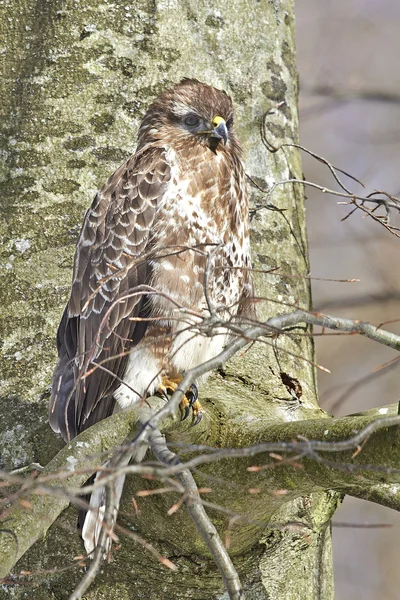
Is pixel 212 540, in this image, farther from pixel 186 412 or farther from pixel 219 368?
pixel 219 368

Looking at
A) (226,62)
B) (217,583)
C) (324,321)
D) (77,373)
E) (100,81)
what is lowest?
(217,583)

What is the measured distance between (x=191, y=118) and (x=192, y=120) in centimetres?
2

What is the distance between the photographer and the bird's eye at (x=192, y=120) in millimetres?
3992

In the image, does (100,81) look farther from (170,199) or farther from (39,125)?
(170,199)

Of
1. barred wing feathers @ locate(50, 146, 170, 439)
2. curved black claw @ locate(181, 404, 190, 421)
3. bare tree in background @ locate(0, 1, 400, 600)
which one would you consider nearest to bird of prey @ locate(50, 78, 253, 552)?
barred wing feathers @ locate(50, 146, 170, 439)

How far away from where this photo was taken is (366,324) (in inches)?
88.0

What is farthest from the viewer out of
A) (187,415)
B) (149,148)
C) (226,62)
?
(226,62)

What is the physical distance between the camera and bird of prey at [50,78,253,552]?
3.56 meters

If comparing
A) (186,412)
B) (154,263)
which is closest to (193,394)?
(186,412)

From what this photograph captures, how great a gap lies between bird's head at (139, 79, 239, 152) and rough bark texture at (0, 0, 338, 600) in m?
0.10

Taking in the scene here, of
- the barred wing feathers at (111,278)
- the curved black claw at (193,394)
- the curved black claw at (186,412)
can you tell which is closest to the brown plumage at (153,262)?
the barred wing feathers at (111,278)

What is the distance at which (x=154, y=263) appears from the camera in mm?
3566

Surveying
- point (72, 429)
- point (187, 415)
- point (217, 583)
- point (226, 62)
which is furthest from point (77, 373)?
point (226, 62)

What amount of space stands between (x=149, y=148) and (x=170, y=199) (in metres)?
0.29
